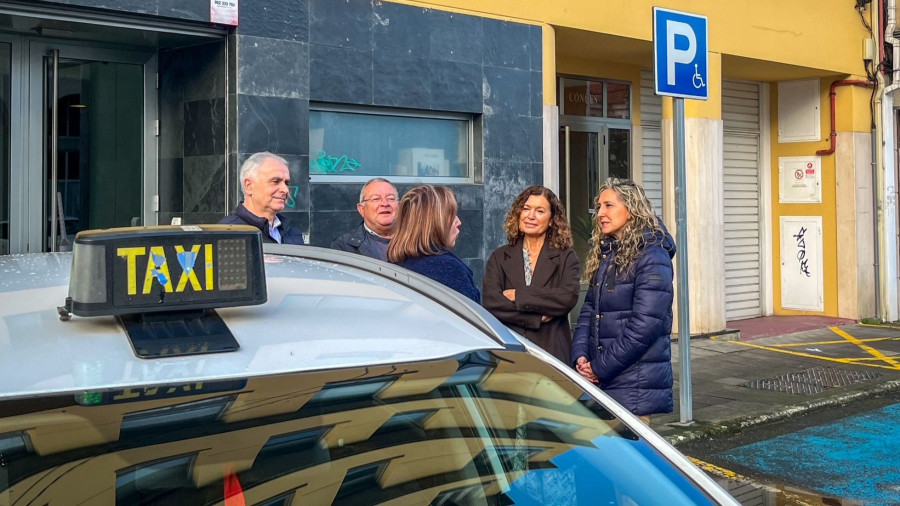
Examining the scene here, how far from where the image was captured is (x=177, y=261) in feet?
5.83

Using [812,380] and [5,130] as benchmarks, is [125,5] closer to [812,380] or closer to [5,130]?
[5,130]

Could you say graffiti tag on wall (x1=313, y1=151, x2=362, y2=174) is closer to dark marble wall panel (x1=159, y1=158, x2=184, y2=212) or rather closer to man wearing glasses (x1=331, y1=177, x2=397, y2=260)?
dark marble wall panel (x1=159, y1=158, x2=184, y2=212)

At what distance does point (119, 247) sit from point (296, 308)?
0.39 m

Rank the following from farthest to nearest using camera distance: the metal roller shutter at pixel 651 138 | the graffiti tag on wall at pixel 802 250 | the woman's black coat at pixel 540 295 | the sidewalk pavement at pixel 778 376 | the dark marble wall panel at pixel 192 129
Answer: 1. the graffiti tag on wall at pixel 802 250
2. the metal roller shutter at pixel 651 138
3. the dark marble wall panel at pixel 192 129
4. the sidewalk pavement at pixel 778 376
5. the woman's black coat at pixel 540 295

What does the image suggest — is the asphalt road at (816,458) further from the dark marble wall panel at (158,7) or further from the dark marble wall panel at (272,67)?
the dark marble wall panel at (158,7)

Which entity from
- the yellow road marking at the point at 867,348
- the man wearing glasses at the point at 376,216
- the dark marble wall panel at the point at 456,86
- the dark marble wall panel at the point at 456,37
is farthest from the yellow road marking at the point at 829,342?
the man wearing glasses at the point at 376,216

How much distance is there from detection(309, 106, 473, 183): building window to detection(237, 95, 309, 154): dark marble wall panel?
11.6 inches

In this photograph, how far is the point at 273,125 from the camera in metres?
7.72

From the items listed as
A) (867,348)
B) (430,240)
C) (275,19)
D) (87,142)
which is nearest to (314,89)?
(275,19)

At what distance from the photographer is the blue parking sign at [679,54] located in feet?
22.0

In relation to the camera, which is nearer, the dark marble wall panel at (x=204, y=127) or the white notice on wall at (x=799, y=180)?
the dark marble wall panel at (x=204, y=127)

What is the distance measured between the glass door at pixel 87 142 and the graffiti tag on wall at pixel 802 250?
31.1 ft

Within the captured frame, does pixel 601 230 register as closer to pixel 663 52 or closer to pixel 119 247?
pixel 663 52

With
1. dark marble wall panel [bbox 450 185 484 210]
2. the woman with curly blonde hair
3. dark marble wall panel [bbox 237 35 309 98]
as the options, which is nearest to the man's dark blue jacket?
the woman with curly blonde hair
